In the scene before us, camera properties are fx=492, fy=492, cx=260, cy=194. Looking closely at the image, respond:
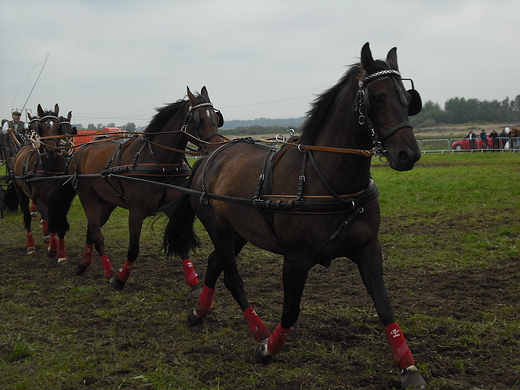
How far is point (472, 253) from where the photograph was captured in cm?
731

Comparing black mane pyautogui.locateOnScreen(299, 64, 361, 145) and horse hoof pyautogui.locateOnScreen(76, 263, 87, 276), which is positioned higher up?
black mane pyautogui.locateOnScreen(299, 64, 361, 145)

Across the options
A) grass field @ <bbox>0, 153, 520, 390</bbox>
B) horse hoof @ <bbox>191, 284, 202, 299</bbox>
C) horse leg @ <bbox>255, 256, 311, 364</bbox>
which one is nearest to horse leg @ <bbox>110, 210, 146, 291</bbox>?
grass field @ <bbox>0, 153, 520, 390</bbox>

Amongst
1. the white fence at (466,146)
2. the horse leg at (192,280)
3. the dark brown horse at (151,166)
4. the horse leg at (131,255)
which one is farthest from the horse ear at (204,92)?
the white fence at (466,146)

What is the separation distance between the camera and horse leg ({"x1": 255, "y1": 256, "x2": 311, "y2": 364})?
3.88 meters

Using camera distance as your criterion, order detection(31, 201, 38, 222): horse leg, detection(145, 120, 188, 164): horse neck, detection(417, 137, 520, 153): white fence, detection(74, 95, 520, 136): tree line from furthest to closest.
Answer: detection(74, 95, 520, 136): tree line, detection(417, 137, 520, 153): white fence, detection(31, 201, 38, 222): horse leg, detection(145, 120, 188, 164): horse neck

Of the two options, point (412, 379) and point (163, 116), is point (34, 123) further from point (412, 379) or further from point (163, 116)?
point (412, 379)

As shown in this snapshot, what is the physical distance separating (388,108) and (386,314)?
1567 millimetres

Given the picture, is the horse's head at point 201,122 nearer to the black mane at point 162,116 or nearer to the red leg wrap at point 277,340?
the black mane at point 162,116

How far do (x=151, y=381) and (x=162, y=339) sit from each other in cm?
97

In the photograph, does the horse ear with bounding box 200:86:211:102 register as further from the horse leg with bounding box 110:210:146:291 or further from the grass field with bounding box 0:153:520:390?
the grass field with bounding box 0:153:520:390

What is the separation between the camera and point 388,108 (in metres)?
3.40

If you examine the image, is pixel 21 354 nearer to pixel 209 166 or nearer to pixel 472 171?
pixel 209 166

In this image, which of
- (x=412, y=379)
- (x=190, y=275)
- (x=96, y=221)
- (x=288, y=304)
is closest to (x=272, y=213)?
(x=288, y=304)

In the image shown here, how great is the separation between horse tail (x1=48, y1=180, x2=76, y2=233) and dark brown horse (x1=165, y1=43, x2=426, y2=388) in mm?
4826
